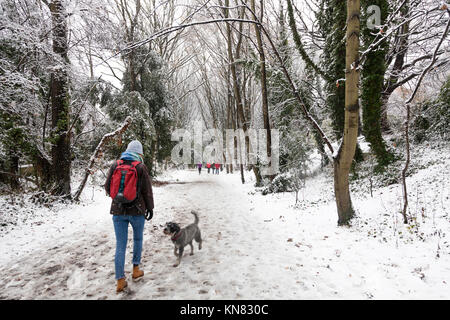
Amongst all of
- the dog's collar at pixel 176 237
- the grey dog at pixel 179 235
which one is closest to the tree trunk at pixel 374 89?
the grey dog at pixel 179 235

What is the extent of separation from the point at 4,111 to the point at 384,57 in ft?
41.2

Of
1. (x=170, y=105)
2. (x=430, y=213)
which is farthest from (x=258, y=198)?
(x=170, y=105)

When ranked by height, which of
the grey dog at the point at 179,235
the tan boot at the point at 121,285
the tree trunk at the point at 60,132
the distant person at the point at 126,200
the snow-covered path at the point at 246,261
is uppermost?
the tree trunk at the point at 60,132

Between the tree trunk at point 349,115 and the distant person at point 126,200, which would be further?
the tree trunk at point 349,115

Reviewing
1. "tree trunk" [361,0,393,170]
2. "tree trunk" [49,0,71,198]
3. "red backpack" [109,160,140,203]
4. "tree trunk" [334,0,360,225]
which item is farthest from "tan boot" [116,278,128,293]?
"tree trunk" [361,0,393,170]

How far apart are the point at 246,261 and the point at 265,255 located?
504mm

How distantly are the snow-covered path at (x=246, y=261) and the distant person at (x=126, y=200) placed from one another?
478 mm

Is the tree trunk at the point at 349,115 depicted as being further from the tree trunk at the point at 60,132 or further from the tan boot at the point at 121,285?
the tree trunk at the point at 60,132

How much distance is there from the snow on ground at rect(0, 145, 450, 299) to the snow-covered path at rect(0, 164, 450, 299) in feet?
0.05

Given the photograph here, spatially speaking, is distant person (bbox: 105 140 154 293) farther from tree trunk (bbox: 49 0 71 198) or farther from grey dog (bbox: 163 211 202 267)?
tree trunk (bbox: 49 0 71 198)

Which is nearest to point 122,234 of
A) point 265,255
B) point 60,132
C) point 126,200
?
point 126,200

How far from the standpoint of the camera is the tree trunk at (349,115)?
493 centimetres
